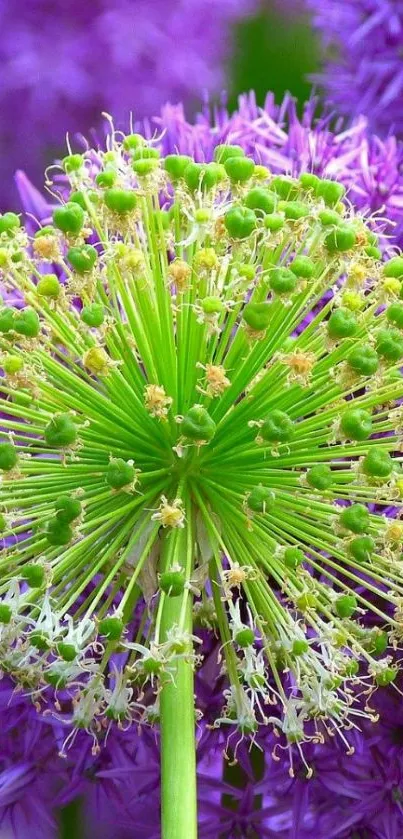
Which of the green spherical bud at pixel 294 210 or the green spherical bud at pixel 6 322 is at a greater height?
the green spherical bud at pixel 294 210

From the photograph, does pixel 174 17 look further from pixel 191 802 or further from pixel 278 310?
pixel 191 802

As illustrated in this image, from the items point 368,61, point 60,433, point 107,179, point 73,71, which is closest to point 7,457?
point 60,433

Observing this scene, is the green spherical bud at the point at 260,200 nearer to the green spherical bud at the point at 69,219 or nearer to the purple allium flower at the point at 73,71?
the green spherical bud at the point at 69,219

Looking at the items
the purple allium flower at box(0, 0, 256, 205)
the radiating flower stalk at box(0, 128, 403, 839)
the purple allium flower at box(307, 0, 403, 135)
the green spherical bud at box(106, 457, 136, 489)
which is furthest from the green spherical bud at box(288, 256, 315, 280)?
the purple allium flower at box(0, 0, 256, 205)

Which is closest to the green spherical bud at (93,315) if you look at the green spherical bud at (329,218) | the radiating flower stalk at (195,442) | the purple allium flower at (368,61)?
the radiating flower stalk at (195,442)

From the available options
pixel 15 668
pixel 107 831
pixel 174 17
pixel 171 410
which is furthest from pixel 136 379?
pixel 174 17

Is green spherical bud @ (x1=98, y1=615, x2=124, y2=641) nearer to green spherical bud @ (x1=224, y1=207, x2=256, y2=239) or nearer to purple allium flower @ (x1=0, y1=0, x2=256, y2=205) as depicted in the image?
green spherical bud @ (x1=224, y1=207, x2=256, y2=239)
